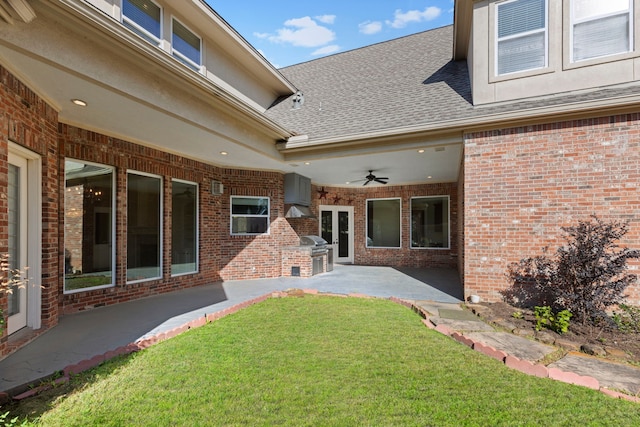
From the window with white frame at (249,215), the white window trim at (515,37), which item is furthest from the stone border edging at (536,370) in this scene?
the window with white frame at (249,215)

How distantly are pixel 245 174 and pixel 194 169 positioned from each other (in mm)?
1527

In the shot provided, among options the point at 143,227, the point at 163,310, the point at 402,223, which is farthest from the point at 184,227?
the point at 402,223

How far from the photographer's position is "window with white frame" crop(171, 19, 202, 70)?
6562 mm

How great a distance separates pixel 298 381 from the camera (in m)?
3.07

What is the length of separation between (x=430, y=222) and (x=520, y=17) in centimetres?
725

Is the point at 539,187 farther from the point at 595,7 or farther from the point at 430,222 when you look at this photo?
the point at 430,222

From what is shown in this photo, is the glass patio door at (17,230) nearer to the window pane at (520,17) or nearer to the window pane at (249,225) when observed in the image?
the window pane at (249,225)

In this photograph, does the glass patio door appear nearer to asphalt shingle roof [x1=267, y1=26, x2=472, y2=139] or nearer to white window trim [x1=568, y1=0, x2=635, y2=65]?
asphalt shingle roof [x1=267, y1=26, x2=472, y2=139]

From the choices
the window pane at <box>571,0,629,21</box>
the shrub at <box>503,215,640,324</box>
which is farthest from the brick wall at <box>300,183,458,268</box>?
the window pane at <box>571,0,629,21</box>

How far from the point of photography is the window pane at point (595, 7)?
199 inches

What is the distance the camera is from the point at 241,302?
631cm

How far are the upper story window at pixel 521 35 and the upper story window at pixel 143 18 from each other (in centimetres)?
640

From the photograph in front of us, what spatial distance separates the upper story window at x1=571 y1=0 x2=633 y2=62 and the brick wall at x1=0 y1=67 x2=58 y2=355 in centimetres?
791

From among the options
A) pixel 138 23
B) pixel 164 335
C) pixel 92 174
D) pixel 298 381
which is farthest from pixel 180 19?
pixel 298 381
